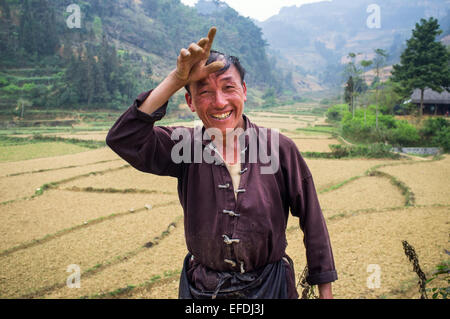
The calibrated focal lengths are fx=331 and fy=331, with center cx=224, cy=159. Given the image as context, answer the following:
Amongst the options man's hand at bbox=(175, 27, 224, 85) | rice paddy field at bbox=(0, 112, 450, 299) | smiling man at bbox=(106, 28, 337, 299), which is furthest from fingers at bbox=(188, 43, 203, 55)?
rice paddy field at bbox=(0, 112, 450, 299)

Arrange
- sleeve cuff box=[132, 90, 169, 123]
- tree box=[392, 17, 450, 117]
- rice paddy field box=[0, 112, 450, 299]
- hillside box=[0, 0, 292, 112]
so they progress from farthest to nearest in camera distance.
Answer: hillside box=[0, 0, 292, 112] → tree box=[392, 17, 450, 117] → rice paddy field box=[0, 112, 450, 299] → sleeve cuff box=[132, 90, 169, 123]

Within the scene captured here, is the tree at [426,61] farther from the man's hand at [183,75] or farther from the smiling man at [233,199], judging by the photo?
the man's hand at [183,75]

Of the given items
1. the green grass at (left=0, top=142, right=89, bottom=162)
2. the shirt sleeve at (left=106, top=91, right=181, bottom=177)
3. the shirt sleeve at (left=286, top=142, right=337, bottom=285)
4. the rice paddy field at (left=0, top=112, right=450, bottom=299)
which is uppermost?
the shirt sleeve at (left=106, top=91, right=181, bottom=177)

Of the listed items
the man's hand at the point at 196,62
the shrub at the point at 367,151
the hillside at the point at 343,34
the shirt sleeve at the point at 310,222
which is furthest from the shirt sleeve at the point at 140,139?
the hillside at the point at 343,34

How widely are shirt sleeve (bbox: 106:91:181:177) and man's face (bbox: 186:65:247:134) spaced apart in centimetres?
19

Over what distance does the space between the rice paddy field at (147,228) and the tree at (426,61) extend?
26.7ft

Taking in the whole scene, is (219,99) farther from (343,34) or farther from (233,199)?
(343,34)

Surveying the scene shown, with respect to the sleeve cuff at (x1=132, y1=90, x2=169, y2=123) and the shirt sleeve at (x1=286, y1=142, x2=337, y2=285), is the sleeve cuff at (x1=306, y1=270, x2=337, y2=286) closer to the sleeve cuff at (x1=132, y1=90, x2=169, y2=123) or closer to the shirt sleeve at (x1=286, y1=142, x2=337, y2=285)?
the shirt sleeve at (x1=286, y1=142, x2=337, y2=285)

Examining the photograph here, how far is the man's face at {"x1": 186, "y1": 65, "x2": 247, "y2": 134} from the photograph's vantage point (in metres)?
1.62

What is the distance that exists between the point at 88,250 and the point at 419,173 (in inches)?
423

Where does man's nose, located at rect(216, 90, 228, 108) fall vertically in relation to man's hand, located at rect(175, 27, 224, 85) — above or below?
below

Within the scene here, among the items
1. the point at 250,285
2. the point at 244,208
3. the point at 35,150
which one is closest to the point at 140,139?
the point at 244,208

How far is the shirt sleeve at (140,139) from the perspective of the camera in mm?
1453

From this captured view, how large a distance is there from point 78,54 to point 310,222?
41.4 metres
